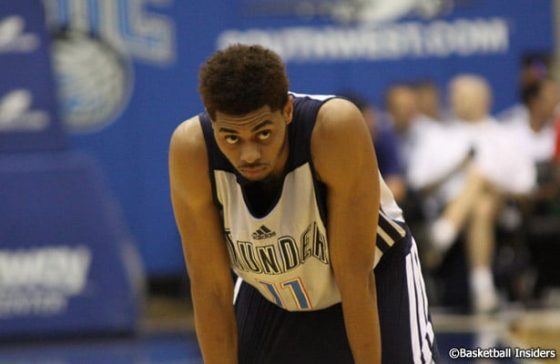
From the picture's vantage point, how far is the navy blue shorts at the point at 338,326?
3.21 meters

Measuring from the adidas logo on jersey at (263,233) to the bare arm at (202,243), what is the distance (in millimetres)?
107

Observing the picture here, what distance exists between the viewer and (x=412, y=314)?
323 cm

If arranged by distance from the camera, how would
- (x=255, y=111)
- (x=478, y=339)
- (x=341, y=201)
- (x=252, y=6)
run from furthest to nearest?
(x=252, y=6) → (x=478, y=339) → (x=341, y=201) → (x=255, y=111)

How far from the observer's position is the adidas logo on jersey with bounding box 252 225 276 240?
300 centimetres

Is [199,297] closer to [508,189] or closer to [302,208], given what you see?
[302,208]

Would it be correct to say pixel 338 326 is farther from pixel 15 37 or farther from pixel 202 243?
pixel 15 37

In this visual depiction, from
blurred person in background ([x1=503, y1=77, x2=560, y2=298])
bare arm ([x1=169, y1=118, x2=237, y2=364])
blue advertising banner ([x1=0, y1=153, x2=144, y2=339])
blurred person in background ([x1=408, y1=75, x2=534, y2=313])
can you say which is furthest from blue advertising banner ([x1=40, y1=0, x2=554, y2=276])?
bare arm ([x1=169, y1=118, x2=237, y2=364])

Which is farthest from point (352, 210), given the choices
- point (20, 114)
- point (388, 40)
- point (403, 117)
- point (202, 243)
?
point (388, 40)

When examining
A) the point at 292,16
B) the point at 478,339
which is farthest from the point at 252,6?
the point at 478,339

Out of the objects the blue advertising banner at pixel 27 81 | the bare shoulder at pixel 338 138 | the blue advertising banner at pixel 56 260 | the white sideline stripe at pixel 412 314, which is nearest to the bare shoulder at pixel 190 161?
the bare shoulder at pixel 338 138

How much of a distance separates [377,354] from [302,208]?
46 cm

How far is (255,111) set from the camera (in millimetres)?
2680

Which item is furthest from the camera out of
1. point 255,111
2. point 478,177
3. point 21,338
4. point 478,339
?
point 478,177

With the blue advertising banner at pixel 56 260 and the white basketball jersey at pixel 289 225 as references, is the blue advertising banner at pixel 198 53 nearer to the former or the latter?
the blue advertising banner at pixel 56 260
